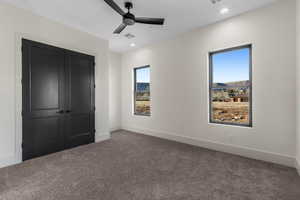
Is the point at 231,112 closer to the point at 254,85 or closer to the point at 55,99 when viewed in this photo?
the point at 254,85

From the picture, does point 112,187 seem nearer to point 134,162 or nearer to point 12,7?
point 134,162

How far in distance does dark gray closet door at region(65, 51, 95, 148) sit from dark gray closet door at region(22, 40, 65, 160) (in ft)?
0.55

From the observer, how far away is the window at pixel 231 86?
10.5ft

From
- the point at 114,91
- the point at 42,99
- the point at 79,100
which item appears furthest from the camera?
the point at 114,91

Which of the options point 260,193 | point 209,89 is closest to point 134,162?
point 260,193

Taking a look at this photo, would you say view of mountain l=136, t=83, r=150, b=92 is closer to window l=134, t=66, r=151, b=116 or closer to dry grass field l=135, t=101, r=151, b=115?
window l=134, t=66, r=151, b=116

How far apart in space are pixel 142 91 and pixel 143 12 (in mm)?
2828

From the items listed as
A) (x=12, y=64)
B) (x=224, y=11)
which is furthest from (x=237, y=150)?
(x=12, y=64)

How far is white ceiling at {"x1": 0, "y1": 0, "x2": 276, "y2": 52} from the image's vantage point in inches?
109

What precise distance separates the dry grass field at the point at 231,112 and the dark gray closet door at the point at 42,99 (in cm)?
385

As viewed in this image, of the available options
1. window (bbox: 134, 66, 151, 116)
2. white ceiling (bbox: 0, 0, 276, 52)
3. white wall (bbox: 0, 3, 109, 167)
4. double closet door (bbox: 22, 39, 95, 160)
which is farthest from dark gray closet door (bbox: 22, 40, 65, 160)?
window (bbox: 134, 66, 151, 116)

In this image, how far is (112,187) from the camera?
2092 millimetres

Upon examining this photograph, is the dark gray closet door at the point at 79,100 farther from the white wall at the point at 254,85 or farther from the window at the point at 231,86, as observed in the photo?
the window at the point at 231,86

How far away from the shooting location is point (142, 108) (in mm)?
5465
